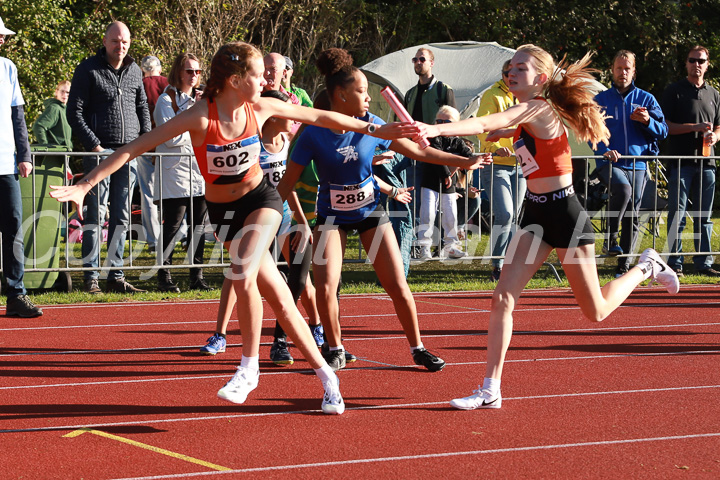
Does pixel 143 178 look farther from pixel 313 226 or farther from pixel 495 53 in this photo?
pixel 495 53

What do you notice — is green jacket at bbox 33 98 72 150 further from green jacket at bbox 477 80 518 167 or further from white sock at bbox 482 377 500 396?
white sock at bbox 482 377 500 396

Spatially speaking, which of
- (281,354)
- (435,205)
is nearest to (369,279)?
(435,205)

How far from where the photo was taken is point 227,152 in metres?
5.01

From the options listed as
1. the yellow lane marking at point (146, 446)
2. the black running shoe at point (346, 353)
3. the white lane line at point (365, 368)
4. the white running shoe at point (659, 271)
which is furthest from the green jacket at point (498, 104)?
the yellow lane marking at point (146, 446)

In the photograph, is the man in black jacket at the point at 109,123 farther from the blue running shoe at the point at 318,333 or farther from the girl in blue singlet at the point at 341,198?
the girl in blue singlet at the point at 341,198

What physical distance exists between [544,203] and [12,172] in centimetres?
477

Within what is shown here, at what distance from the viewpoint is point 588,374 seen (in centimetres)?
614

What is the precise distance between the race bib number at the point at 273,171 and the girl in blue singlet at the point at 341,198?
0.49m

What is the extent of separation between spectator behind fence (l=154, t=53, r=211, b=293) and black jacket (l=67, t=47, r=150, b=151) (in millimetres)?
306

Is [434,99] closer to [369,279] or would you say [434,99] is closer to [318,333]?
[369,279]

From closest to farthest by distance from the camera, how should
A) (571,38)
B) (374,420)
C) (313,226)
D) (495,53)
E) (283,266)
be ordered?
(374,420) → (313,226) → (283,266) → (495,53) → (571,38)

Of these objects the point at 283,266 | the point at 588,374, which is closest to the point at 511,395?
the point at 588,374

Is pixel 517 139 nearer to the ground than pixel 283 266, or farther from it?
farther from it

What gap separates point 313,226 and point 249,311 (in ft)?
5.49
